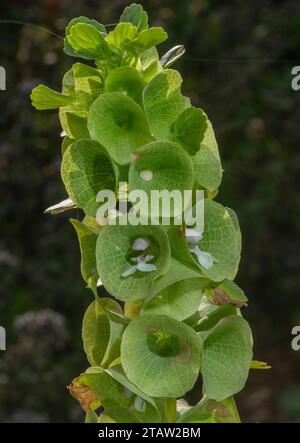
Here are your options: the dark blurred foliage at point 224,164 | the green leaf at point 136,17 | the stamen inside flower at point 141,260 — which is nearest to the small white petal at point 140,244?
the stamen inside flower at point 141,260

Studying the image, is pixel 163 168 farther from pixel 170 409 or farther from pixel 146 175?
pixel 170 409

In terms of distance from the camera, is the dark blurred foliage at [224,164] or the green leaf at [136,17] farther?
the dark blurred foliage at [224,164]

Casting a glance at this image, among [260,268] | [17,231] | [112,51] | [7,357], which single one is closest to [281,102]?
[260,268]

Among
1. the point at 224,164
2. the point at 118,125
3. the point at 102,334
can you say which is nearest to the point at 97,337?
the point at 102,334

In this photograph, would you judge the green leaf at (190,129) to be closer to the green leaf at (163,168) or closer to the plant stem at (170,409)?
the green leaf at (163,168)

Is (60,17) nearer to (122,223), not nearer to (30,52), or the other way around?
(30,52)
